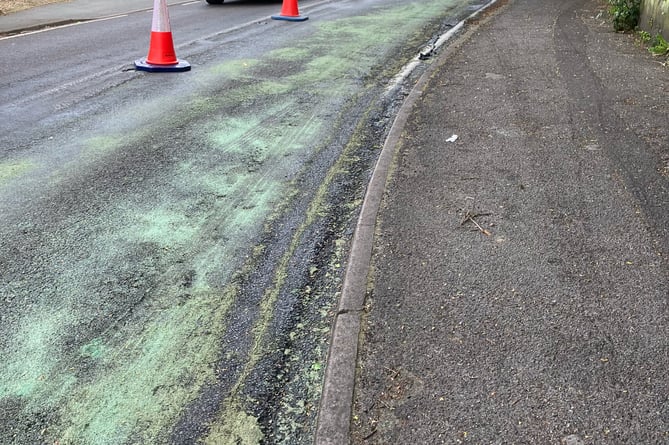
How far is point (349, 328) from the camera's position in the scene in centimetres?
315

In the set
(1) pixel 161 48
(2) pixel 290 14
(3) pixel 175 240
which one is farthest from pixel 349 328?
(2) pixel 290 14

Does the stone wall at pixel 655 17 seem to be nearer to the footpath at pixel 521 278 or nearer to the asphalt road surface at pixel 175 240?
the footpath at pixel 521 278

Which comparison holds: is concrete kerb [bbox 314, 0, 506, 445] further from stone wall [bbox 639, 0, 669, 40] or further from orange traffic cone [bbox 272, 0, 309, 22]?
orange traffic cone [bbox 272, 0, 309, 22]

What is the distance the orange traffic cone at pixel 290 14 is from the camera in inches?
513

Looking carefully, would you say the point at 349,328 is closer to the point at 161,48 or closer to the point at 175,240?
the point at 175,240

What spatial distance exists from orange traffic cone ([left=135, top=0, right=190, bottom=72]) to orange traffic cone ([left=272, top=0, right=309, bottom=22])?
16.2 feet

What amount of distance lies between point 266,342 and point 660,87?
20.4 feet

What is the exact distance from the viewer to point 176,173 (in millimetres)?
5148

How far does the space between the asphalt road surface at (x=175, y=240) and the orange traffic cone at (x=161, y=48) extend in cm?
25

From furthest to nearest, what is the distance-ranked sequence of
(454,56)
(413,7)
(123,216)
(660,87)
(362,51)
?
(413,7), (362,51), (454,56), (660,87), (123,216)

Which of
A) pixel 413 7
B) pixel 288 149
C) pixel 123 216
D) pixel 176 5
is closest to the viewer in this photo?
pixel 123 216

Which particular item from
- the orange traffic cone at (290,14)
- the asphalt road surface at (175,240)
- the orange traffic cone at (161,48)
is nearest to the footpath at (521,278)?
the asphalt road surface at (175,240)

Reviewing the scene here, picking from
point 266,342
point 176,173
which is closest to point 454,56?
point 176,173

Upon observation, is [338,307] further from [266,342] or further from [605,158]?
[605,158]
